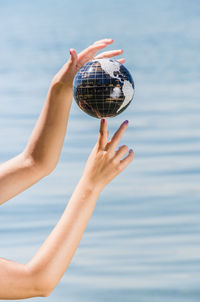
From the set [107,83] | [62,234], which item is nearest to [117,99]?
[107,83]

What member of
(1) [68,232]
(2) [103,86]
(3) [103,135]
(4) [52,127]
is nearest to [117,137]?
(3) [103,135]

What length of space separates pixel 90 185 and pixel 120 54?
40.2 inches

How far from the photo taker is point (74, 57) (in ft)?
9.57

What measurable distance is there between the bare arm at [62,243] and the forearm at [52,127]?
2.38ft

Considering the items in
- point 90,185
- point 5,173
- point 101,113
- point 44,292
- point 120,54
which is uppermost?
point 120,54

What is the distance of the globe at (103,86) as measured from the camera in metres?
2.86

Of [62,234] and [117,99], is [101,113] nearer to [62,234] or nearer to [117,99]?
[117,99]

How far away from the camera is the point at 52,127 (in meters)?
3.00

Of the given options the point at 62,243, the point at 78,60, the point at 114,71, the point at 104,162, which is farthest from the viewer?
the point at 78,60

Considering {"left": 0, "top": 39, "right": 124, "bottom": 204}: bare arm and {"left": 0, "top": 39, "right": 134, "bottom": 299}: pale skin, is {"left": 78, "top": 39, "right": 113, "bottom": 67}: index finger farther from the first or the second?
{"left": 0, "top": 39, "right": 134, "bottom": 299}: pale skin

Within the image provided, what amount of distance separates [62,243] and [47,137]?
0.94m

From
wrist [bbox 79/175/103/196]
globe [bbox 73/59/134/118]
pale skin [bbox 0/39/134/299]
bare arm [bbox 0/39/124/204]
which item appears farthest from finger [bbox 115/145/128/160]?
bare arm [bbox 0/39/124/204]

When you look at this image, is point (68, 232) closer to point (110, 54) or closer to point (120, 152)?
point (120, 152)

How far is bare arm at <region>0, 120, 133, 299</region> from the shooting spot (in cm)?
221
